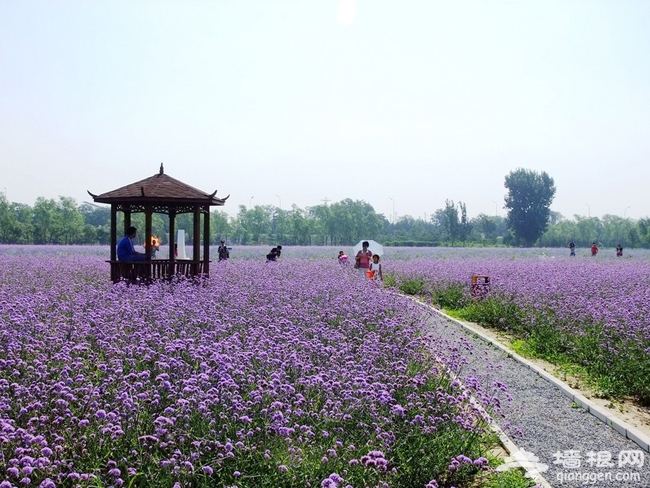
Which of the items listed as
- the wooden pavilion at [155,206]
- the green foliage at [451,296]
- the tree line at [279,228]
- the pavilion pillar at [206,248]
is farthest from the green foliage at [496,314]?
the tree line at [279,228]

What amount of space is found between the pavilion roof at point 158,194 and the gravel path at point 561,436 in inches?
292

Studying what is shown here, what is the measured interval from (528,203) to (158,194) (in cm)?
8223

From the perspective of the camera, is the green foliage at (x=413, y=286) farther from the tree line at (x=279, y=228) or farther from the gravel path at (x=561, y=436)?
the tree line at (x=279, y=228)

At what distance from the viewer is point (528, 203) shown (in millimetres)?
88625

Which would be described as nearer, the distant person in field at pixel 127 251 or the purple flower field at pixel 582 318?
the purple flower field at pixel 582 318

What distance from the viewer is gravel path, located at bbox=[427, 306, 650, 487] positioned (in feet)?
15.8

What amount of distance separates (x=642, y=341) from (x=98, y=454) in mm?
6648

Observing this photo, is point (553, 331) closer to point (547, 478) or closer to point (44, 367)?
point (547, 478)

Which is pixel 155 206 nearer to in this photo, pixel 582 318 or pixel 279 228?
pixel 582 318

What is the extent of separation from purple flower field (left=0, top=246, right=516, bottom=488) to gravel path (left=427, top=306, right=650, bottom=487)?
0.65 m

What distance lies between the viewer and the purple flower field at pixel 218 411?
3604 mm

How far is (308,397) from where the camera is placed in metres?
4.62

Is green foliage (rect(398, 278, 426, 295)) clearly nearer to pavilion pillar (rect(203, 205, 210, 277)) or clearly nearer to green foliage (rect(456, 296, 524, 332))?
green foliage (rect(456, 296, 524, 332))

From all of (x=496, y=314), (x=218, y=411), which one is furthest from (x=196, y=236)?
(x=218, y=411)
